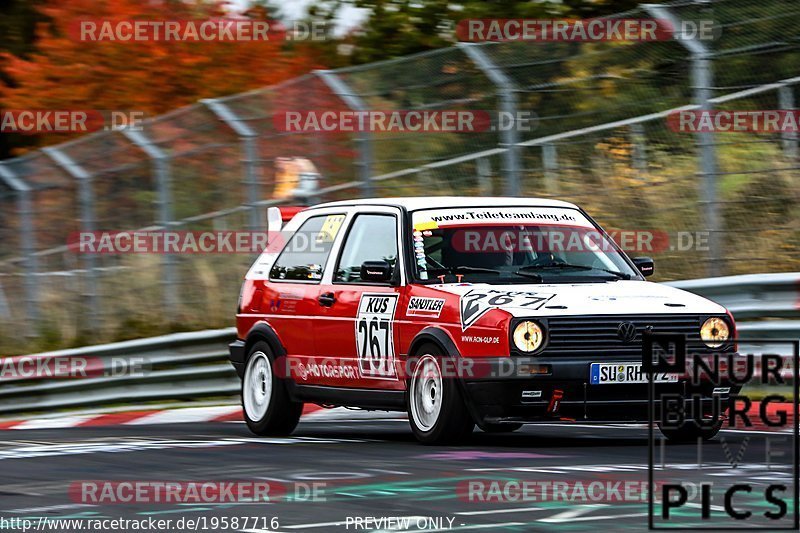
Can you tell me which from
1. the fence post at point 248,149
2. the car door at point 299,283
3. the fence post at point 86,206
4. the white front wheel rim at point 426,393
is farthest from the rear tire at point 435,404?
the fence post at point 86,206

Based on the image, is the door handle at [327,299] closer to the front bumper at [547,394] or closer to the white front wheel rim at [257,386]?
the white front wheel rim at [257,386]

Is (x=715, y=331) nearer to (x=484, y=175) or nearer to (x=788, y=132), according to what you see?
(x=788, y=132)

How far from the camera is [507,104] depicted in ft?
50.8

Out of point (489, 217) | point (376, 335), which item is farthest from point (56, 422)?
point (489, 217)

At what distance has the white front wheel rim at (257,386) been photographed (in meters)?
12.9

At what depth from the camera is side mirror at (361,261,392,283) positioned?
450 inches

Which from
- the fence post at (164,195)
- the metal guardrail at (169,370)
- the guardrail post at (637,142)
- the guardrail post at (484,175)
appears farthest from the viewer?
the fence post at (164,195)

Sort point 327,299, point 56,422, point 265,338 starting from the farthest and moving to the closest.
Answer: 1. point 56,422
2. point 265,338
3. point 327,299

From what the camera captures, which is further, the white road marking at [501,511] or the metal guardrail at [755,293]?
the metal guardrail at [755,293]

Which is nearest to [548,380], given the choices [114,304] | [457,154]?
[457,154]

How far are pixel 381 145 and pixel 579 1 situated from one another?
40.7ft

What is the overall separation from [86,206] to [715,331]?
11.4 m

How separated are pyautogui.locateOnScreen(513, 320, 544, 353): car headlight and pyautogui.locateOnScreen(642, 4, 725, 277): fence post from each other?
4018 millimetres

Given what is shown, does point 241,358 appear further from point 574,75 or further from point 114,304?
point 114,304
